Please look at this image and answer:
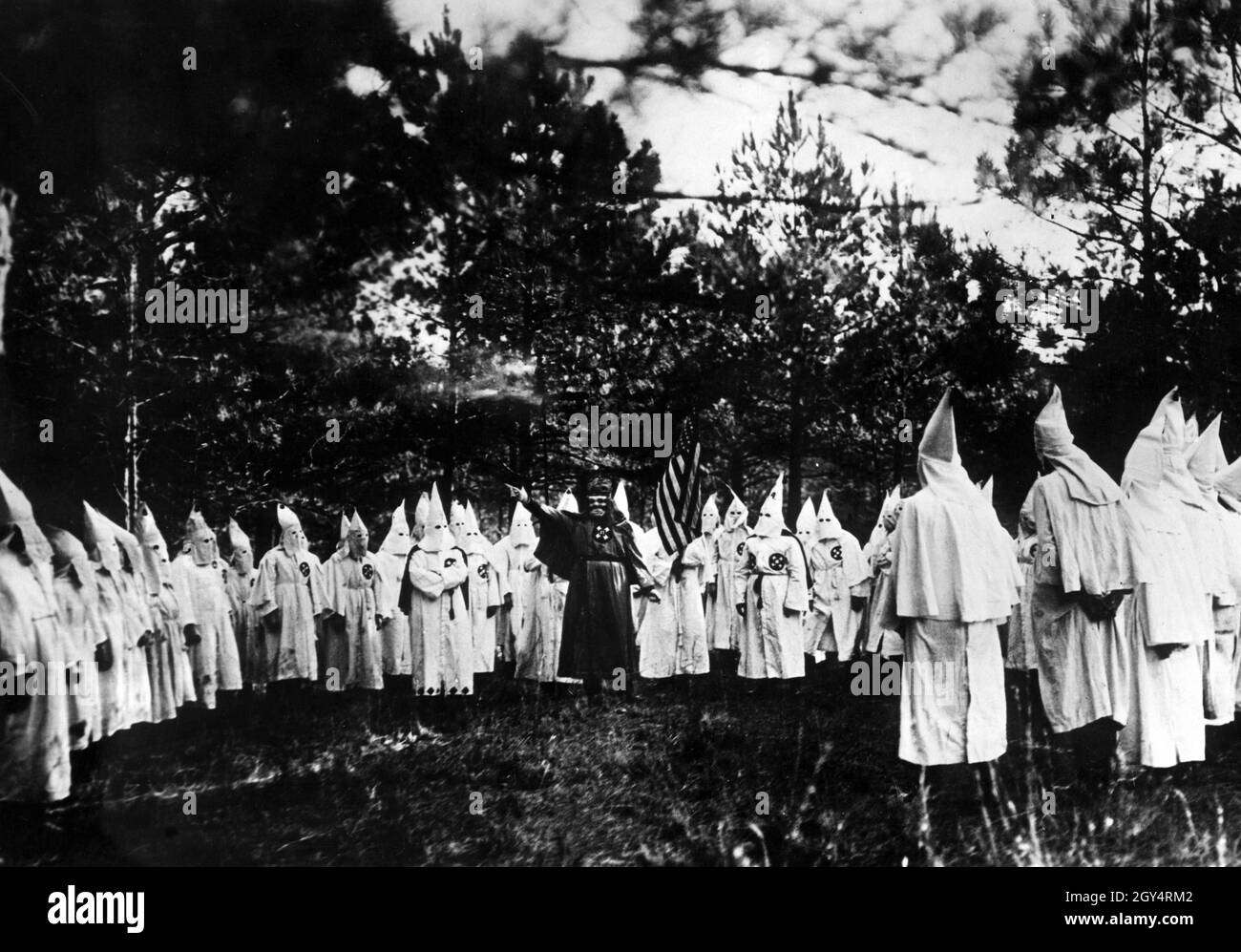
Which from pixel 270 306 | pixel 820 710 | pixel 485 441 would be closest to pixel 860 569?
pixel 820 710

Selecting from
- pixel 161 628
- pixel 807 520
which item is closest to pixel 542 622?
pixel 807 520

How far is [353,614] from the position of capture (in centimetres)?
501

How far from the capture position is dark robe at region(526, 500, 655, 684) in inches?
198

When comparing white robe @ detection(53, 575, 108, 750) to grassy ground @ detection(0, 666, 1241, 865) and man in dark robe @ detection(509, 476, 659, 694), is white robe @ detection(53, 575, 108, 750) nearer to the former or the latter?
grassy ground @ detection(0, 666, 1241, 865)

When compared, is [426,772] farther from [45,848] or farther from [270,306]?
[270,306]

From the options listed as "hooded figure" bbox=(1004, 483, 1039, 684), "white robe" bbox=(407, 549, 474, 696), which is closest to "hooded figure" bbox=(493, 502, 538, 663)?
"white robe" bbox=(407, 549, 474, 696)

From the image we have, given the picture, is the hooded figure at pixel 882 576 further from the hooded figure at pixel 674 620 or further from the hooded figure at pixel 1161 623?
the hooded figure at pixel 1161 623

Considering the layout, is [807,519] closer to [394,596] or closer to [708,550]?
[708,550]

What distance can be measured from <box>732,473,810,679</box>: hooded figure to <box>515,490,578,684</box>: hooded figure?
41.1 inches

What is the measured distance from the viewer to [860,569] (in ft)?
16.6

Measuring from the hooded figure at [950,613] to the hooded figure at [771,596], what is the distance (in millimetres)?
606

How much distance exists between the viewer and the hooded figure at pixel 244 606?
16.1 ft

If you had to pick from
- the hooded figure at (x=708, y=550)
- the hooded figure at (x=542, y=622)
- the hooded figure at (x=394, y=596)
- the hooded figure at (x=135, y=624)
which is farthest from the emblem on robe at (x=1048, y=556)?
the hooded figure at (x=135, y=624)

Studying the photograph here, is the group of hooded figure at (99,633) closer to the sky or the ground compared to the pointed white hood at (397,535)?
closer to the ground
